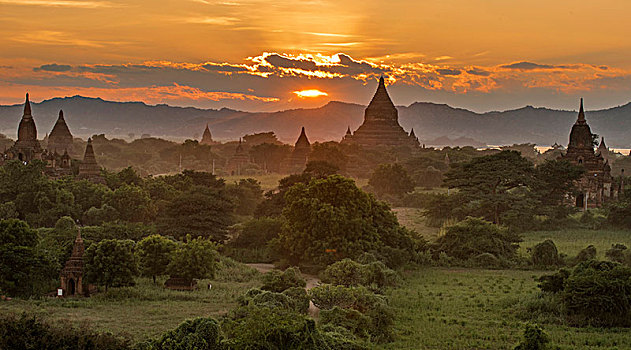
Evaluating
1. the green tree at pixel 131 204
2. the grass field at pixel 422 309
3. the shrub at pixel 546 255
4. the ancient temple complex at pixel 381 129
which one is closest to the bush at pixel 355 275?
the grass field at pixel 422 309

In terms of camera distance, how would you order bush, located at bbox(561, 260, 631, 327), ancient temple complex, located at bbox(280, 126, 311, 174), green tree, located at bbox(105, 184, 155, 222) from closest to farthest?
bush, located at bbox(561, 260, 631, 327) → green tree, located at bbox(105, 184, 155, 222) → ancient temple complex, located at bbox(280, 126, 311, 174)

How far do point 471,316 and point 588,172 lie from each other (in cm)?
3744

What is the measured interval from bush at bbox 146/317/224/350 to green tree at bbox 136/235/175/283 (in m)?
12.5

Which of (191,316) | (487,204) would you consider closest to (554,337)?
(191,316)

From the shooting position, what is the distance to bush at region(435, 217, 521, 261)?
35.8 m

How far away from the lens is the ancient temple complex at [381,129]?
3802 inches

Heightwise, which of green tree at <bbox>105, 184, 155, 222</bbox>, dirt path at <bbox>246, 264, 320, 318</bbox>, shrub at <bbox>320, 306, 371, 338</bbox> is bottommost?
dirt path at <bbox>246, 264, 320, 318</bbox>

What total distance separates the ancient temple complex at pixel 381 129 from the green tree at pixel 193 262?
6811 cm

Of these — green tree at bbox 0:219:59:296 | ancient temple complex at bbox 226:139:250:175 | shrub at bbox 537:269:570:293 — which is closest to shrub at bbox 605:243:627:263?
shrub at bbox 537:269:570:293

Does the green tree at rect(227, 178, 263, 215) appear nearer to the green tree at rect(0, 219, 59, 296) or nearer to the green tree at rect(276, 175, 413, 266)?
the green tree at rect(276, 175, 413, 266)

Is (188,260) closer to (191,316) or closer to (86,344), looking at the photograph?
(191,316)

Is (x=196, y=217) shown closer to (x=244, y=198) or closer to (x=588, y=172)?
(x=244, y=198)

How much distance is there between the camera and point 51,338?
17.8 m

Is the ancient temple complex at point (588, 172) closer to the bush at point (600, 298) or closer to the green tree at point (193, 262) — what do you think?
the bush at point (600, 298)
